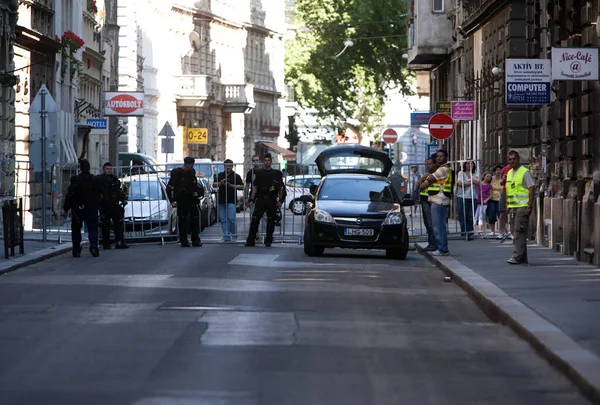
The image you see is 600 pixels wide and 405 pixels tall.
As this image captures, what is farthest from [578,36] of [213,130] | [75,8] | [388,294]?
[213,130]

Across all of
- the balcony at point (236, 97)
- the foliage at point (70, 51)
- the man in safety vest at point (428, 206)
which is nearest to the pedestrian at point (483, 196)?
the man in safety vest at point (428, 206)

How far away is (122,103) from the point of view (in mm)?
40094

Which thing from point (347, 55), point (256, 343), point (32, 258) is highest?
point (347, 55)

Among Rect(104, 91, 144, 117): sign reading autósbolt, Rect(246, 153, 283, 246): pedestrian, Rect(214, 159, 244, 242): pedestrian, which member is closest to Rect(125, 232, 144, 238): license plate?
Rect(214, 159, 244, 242): pedestrian

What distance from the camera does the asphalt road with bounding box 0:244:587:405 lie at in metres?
10.2

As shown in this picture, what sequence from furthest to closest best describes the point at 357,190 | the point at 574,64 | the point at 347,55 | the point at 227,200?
1. the point at 347,55
2. the point at 227,200
3. the point at 357,190
4. the point at 574,64

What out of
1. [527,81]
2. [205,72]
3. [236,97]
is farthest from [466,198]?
[236,97]

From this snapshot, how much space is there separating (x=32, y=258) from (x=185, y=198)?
587cm

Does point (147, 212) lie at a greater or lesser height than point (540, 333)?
greater

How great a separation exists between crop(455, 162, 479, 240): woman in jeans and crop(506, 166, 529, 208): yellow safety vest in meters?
9.76

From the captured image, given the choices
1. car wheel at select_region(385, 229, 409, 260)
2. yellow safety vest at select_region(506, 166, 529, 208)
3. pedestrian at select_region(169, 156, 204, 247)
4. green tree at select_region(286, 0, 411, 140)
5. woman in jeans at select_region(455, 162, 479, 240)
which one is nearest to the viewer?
yellow safety vest at select_region(506, 166, 529, 208)

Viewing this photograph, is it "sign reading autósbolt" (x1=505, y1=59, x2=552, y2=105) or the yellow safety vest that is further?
"sign reading autósbolt" (x1=505, y1=59, x2=552, y2=105)

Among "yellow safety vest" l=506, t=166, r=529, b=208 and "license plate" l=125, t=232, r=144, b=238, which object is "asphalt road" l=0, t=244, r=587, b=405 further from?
"license plate" l=125, t=232, r=144, b=238

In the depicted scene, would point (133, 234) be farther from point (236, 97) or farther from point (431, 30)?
point (236, 97)
